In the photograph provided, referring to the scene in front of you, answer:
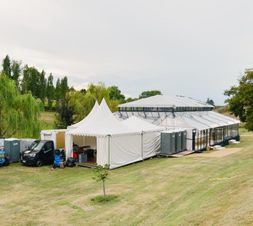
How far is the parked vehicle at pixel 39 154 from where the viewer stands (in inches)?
834

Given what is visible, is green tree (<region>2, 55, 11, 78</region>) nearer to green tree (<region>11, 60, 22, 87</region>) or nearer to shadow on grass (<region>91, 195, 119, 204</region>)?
green tree (<region>11, 60, 22, 87</region>)

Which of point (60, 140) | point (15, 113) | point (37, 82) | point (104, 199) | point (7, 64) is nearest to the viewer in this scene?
point (104, 199)

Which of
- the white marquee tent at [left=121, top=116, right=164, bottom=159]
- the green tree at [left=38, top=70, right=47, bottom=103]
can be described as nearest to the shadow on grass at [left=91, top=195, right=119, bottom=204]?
the white marquee tent at [left=121, top=116, right=164, bottom=159]

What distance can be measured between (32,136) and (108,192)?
15502 mm

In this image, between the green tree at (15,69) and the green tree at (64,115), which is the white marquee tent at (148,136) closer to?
the green tree at (64,115)

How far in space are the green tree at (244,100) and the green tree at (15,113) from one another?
50.9 ft

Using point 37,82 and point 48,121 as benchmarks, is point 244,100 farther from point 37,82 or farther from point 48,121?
point 37,82

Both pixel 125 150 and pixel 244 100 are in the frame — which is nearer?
pixel 125 150

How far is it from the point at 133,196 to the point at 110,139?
690 cm

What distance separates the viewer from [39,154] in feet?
70.5

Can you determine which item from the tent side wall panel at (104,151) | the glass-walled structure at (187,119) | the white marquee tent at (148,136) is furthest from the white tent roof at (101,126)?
the glass-walled structure at (187,119)

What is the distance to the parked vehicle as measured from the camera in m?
21.2

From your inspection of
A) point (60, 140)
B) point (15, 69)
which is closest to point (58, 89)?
point (15, 69)

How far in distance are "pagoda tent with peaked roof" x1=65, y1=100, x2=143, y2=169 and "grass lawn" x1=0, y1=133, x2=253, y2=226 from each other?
43.4 inches
